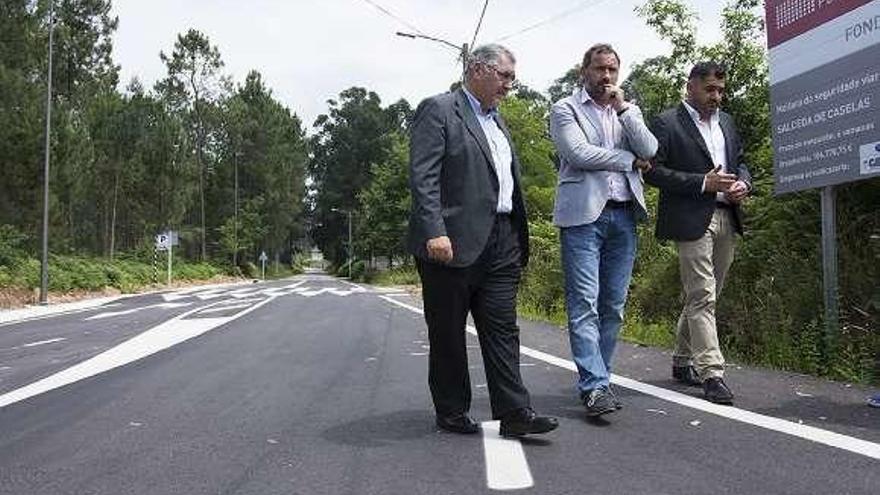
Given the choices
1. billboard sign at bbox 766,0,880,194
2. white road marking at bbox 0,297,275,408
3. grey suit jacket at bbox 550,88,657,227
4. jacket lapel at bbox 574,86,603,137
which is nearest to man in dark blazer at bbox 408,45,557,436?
grey suit jacket at bbox 550,88,657,227

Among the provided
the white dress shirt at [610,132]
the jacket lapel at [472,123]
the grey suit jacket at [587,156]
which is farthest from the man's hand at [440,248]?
the white dress shirt at [610,132]

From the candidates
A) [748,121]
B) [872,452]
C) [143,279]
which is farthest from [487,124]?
[143,279]

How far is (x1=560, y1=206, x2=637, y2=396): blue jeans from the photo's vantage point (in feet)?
14.5

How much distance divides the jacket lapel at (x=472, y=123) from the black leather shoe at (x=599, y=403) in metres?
1.22

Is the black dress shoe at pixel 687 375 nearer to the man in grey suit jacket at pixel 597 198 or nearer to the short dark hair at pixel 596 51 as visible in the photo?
the man in grey suit jacket at pixel 597 198

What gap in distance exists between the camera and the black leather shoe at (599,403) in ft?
13.8

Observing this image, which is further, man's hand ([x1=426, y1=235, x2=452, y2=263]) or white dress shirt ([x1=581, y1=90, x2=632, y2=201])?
white dress shirt ([x1=581, y1=90, x2=632, y2=201])

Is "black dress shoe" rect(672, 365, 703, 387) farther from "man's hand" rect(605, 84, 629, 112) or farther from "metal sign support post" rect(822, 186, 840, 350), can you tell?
"man's hand" rect(605, 84, 629, 112)

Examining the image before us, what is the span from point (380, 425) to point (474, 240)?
1.08m

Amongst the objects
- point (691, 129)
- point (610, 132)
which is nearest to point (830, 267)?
point (691, 129)

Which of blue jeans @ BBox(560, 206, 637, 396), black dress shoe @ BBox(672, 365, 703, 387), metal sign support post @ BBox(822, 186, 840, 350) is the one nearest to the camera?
blue jeans @ BBox(560, 206, 637, 396)

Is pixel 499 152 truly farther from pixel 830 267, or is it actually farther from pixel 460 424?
pixel 830 267

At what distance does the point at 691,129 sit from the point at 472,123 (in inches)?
65.5

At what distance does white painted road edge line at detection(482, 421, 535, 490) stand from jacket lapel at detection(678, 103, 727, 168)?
2148 mm
